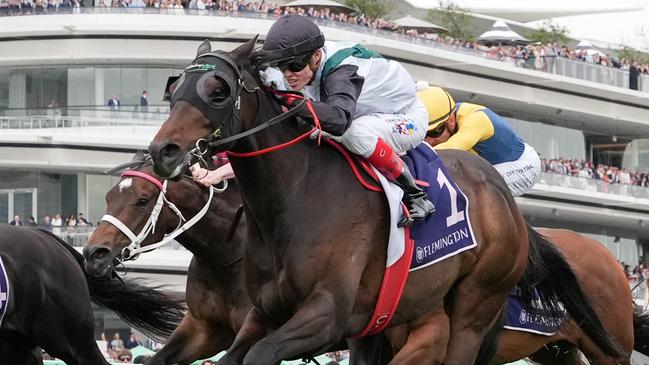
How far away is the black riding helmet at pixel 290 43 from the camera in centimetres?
651

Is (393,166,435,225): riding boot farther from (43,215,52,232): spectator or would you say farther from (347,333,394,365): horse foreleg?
(43,215,52,232): spectator

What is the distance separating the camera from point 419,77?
36344 millimetres

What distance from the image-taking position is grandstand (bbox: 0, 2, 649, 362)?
32.1 metres

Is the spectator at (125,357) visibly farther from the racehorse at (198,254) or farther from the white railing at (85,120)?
the white railing at (85,120)

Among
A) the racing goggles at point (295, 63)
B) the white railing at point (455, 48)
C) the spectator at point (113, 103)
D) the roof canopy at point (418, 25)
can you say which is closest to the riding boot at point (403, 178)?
the racing goggles at point (295, 63)

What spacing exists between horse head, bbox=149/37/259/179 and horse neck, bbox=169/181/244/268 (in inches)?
97.5

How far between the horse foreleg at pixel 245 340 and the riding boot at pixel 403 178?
83 cm

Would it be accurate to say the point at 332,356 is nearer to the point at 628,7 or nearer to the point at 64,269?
the point at 64,269

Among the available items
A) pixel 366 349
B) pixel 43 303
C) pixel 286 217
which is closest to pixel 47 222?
pixel 43 303

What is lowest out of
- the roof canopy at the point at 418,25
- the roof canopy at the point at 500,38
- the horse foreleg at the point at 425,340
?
the roof canopy at the point at 500,38

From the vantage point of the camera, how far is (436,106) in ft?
29.0

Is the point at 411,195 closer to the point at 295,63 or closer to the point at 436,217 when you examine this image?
the point at 436,217

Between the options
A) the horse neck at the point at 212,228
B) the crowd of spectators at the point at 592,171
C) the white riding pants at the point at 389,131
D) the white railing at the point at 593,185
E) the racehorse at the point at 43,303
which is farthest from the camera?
the crowd of spectators at the point at 592,171

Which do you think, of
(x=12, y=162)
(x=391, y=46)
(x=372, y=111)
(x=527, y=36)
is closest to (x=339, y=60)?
(x=372, y=111)
